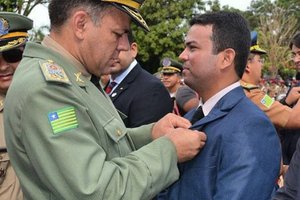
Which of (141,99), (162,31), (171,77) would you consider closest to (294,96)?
(141,99)

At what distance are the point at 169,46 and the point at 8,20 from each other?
32.2 metres

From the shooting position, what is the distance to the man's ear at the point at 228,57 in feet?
7.65

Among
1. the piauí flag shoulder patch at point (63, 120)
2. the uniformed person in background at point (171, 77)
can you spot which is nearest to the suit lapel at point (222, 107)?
the piauí flag shoulder patch at point (63, 120)

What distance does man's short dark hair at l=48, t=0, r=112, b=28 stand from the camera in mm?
1873

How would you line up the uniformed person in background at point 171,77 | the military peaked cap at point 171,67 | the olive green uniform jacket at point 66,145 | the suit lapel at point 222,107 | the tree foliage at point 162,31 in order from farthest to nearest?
the tree foliage at point 162,31
the military peaked cap at point 171,67
the uniformed person in background at point 171,77
the suit lapel at point 222,107
the olive green uniform jacket at point 66,145

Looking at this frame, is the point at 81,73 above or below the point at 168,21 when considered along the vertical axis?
above

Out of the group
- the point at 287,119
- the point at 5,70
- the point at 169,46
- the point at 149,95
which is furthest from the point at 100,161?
the point at 169,46

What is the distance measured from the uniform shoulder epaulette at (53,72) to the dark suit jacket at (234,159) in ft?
2.29

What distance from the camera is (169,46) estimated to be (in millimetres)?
35219

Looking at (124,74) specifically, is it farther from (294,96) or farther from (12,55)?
(294,96)

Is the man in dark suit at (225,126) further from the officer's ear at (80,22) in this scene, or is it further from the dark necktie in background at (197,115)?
the officer's ear at (80,22)

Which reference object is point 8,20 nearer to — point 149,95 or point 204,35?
point 149,95

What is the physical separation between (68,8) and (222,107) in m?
0.85

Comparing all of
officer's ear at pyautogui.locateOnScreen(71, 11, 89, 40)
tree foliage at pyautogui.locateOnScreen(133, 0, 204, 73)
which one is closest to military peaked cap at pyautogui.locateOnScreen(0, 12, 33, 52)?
officer's ear at pyautogui.locateOnScreen(71, 11, 89, 40)
